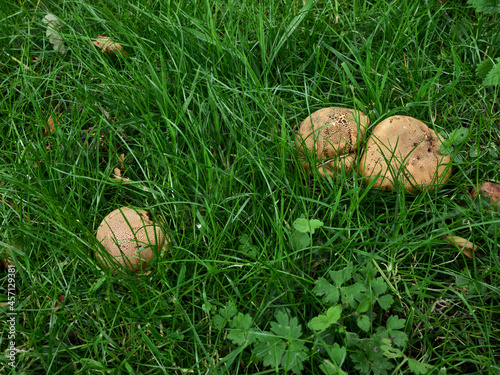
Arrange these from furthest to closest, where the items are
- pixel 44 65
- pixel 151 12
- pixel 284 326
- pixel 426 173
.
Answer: pixel 44 65 < pixel 151 12 < pixel 426 173 < pixel 284 326

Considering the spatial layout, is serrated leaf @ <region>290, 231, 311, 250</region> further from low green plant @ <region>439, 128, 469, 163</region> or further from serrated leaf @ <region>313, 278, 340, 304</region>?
low green plant @ <region>439, 128, 469, 163</region>

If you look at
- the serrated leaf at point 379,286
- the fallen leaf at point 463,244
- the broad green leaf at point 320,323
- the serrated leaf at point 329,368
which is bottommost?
the serrated leaf at point 329,368

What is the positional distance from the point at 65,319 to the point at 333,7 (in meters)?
2.62

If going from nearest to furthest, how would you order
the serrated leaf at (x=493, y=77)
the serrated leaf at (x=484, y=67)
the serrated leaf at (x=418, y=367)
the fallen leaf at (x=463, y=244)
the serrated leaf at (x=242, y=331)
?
1. the serrated leaf at (x=418, y=367)
2. the serrated leaf at (x=242, y=331)
3. the fallen leaf at (x=463, y=244)
4. the serrated leaf at (x=493, y=77)
5. the serrated leaf at (x=484, y=67)

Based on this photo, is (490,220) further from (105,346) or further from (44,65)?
(44,65)

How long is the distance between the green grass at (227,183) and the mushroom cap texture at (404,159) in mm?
89

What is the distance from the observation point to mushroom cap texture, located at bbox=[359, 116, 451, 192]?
6.82 feet

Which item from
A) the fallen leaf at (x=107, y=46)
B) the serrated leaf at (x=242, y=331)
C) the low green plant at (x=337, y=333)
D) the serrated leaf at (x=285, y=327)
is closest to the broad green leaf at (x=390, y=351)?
the low green plant at (x=337, y=333)

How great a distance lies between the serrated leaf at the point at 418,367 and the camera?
167 cm

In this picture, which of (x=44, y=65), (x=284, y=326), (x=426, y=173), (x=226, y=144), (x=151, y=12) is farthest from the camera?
(x=44, y=65)

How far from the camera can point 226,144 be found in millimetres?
2533

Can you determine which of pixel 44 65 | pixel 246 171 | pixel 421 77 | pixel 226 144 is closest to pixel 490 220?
pixel 421 77

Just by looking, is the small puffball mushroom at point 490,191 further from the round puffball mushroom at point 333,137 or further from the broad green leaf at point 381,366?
the broad green leaf at point 381,366

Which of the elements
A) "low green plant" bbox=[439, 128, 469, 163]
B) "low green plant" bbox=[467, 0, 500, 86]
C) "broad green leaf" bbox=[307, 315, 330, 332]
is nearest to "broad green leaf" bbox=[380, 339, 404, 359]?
"broad green leaf" bbox=[307, 315, 330, 332]
